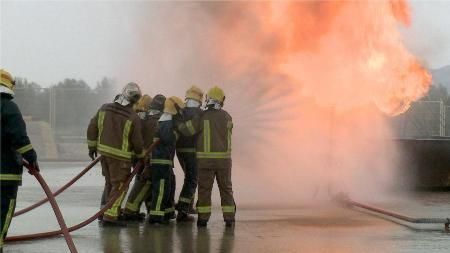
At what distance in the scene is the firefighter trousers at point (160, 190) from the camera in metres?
9.21

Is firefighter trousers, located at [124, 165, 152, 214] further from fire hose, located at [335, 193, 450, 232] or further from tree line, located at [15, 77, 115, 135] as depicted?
tree line, located at [15, 77, 115, 135]

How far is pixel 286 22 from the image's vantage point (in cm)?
1351

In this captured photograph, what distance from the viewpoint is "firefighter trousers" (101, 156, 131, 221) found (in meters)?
8.80

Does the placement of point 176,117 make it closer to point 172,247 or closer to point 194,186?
point 194,186

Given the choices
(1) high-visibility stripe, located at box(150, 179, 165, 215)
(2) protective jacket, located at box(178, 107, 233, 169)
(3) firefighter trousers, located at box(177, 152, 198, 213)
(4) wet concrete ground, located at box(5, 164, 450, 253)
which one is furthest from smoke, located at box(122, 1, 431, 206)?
(2) protective jacket, located at box(178, 107, 233, 169)

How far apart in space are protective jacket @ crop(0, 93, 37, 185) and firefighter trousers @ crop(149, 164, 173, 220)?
258 centimetres

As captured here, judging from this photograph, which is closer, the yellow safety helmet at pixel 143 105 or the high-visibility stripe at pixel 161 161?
the high-visibility stripe at pixel 161 161

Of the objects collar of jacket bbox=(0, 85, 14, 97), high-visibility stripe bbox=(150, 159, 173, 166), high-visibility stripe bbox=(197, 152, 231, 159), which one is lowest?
high-visibility stripe bbox=(150, 159, 173, 166)

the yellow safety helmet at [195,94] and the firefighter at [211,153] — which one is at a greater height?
the yellow safety helmet at [195,94]

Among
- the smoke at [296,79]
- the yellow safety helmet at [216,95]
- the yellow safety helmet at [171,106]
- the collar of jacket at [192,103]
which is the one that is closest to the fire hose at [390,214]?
the smoke at [296,79]

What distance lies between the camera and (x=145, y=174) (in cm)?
971

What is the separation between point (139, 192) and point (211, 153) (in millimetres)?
1284

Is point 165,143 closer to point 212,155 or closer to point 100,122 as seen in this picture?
point 212,155

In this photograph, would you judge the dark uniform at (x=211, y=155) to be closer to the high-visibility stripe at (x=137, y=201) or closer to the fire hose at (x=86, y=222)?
the fire hose at (x=86, y=222)
